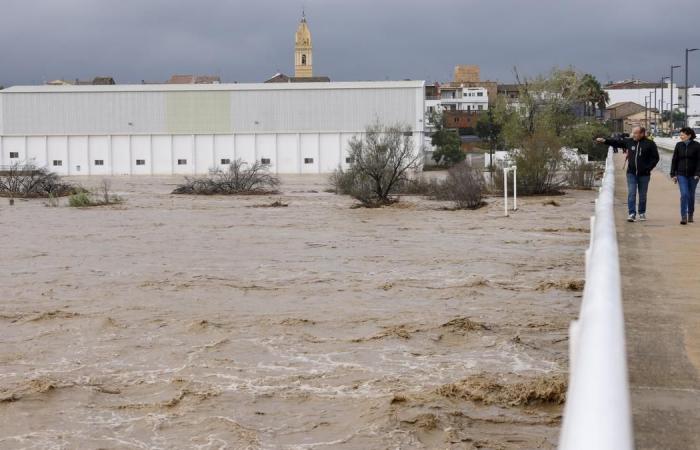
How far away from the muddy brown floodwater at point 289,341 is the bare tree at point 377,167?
1565cm

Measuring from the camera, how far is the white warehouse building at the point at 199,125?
3123 inches

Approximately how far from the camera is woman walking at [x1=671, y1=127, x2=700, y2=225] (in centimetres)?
1642

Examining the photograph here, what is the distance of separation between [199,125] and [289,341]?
68772 millimetres

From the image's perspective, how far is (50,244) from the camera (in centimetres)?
2670

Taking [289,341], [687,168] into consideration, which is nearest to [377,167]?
[687,168]

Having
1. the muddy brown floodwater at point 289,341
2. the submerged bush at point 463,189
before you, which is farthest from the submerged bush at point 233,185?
the muddy brown floodwater at point 289,341

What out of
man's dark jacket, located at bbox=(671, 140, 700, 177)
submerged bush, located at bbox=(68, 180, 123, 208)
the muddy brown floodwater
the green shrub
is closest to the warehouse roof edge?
submerged bush, located at bbox=(68, 180, 123, 208)

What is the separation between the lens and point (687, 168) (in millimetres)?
16453

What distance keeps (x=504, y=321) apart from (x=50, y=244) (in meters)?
16.0

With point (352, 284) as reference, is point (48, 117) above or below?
above

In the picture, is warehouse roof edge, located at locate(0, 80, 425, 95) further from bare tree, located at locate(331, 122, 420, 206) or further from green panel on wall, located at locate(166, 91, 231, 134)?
bare tree, located at locate(331, 122, 420, 206)

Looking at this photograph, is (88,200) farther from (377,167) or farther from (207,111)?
(207,111)

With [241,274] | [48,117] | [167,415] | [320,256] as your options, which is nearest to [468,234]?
[320,256]

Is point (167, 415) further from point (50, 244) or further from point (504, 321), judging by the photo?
point (50, 244)
